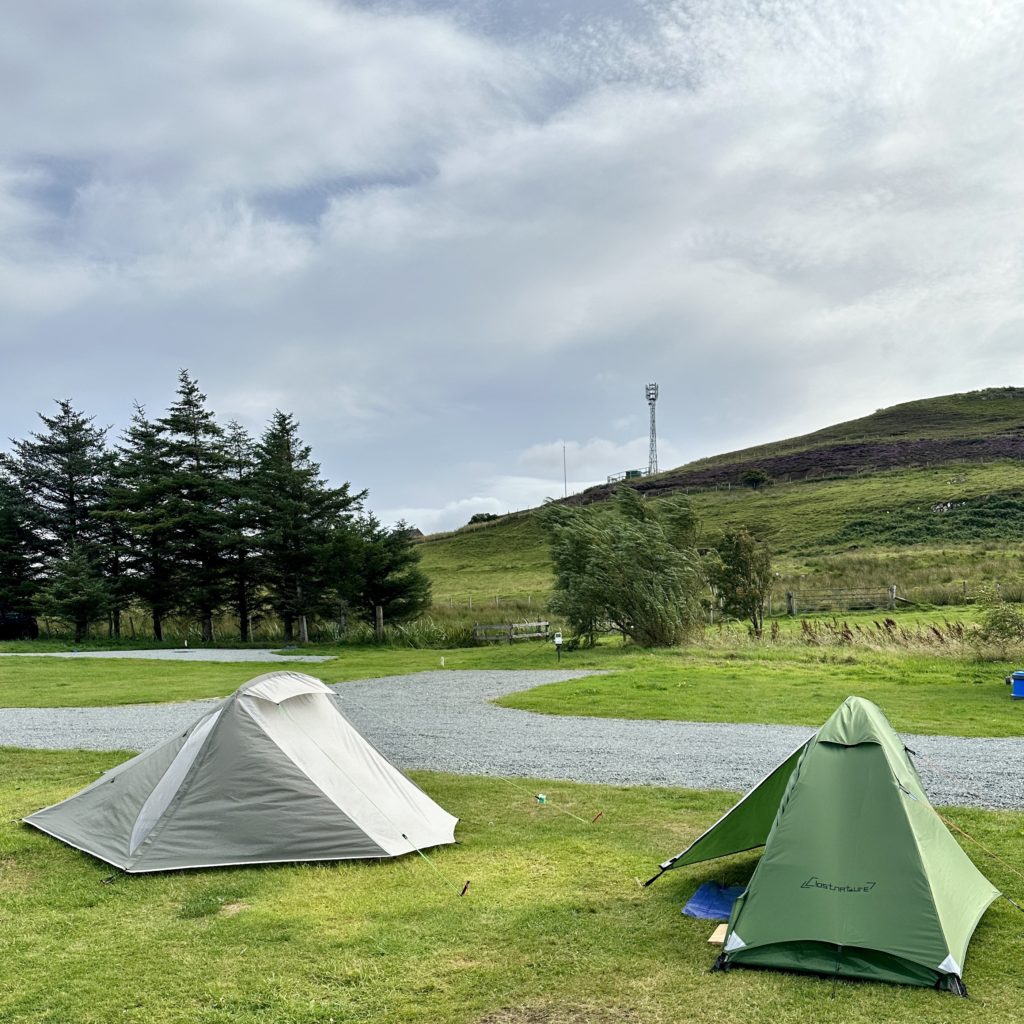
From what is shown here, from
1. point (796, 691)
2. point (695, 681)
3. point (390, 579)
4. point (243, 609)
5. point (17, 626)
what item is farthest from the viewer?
point (17, 626)

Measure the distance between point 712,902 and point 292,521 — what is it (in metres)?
31.3

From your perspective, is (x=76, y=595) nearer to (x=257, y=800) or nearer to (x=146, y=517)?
(x=146, y=517)

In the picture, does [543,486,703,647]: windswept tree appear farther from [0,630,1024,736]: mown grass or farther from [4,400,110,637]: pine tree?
[4,400,110,637]: pine tree

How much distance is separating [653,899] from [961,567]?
3626 cm

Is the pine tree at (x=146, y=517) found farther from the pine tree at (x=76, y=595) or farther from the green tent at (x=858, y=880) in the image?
the green tent at (x=858, y=880)

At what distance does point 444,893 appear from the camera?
6.58 metres

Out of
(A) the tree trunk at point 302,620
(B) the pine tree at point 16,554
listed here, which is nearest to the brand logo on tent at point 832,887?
(A) the tree trunk at point 302,620

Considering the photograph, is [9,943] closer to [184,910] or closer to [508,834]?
[184,910]

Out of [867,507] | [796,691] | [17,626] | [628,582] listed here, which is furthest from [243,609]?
[867,507]

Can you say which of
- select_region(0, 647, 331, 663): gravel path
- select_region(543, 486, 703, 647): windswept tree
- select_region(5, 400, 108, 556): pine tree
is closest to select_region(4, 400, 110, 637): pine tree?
select_region(5, 400, 108, 556): pine tree

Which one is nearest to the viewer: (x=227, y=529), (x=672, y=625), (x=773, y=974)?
(x=773, y=974)

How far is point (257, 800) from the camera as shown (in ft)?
24.2

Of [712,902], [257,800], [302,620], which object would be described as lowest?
[712,902]

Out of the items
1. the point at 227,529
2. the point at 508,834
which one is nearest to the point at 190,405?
the point at 227,529
